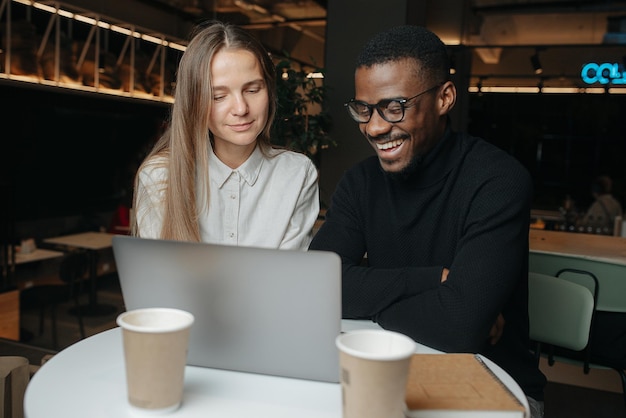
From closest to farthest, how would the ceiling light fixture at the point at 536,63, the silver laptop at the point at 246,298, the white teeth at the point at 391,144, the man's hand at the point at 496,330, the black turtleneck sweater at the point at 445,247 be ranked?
1. the silver laptop at the point at 246,298
2. the black turtleneck sweater at the point at 445,247
3. the man's hand at the point at 496,330
4. the white teeth at the point at 391,144
5. the ceiling light fixture at the point at 536,63

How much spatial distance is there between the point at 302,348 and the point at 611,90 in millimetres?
8575

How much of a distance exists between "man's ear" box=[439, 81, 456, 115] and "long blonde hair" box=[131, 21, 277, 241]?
0.54 m

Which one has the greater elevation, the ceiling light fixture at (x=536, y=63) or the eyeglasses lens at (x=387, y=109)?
the ceiling light fixture at (x=536, y=63)

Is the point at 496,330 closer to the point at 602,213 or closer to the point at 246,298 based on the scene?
the point at 246,298

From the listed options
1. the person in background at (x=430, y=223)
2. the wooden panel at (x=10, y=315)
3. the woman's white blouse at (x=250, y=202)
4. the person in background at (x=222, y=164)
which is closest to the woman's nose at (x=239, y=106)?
the person in background at (x=222, y=164)

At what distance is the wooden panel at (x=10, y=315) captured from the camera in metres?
4.46

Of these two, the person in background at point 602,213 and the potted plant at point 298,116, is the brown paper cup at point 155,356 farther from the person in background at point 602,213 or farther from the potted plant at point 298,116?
the person in background at point 602,213

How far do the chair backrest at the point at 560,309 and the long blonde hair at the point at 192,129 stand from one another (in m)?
1.17

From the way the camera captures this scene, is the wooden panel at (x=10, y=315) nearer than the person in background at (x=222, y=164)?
No

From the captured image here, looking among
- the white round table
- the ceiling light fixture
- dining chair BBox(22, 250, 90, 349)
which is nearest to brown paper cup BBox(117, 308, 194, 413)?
the white round table

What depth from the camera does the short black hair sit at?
1.51 metres

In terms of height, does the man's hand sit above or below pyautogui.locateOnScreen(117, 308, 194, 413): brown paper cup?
below

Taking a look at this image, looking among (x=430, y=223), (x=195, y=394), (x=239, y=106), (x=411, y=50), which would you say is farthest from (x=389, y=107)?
(x=195, y=394)

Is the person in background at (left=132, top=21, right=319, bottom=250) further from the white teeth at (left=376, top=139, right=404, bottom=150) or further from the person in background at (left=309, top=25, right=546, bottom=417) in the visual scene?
the white teeth at (left=376, top=139, right=404, bottom=150)
